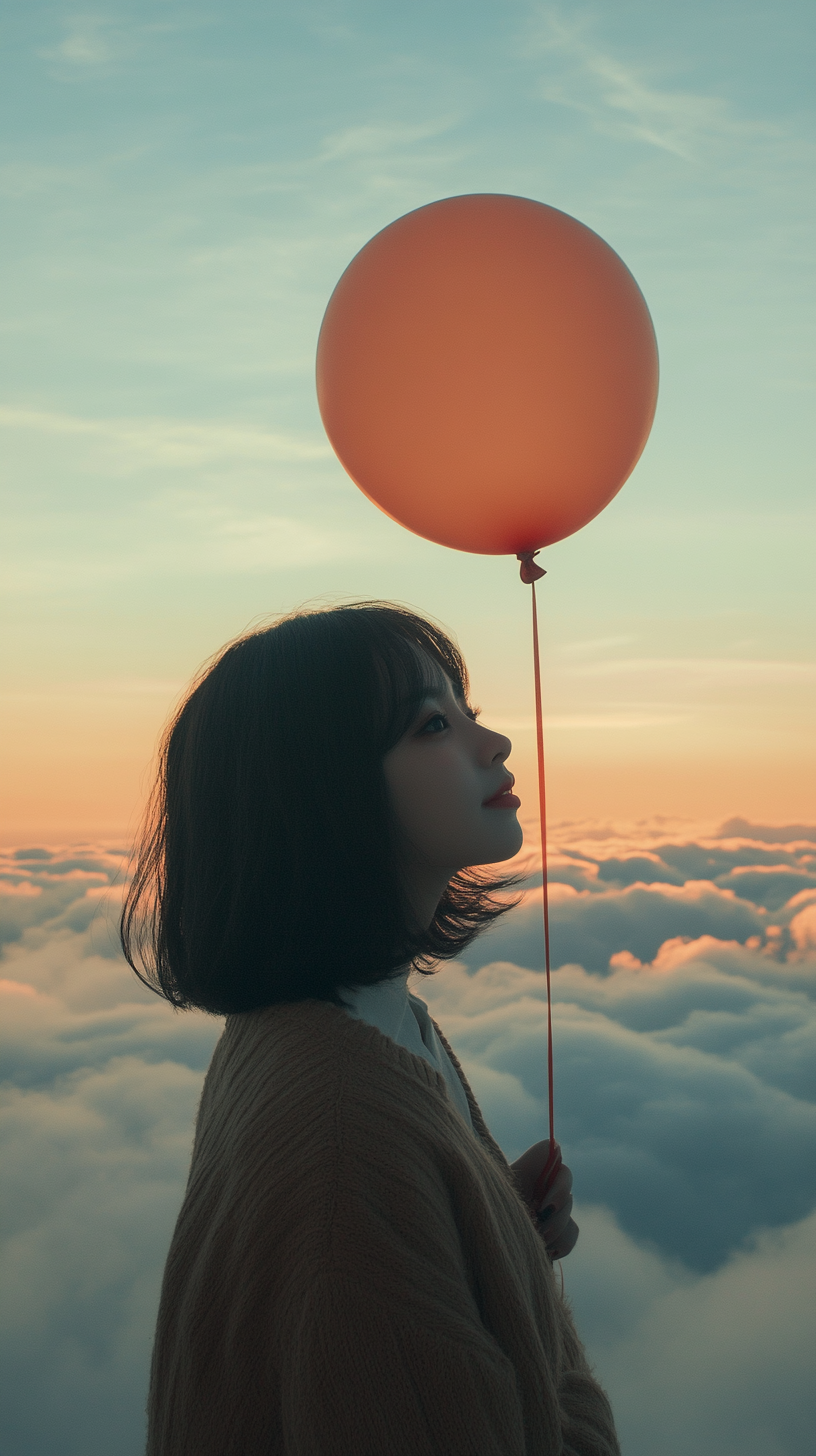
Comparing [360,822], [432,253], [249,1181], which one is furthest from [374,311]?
[249,1181]

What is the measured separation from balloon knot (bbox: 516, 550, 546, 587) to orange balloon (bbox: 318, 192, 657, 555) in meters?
0.02

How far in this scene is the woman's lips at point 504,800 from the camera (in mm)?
1249

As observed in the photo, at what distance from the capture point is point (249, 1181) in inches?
35.9

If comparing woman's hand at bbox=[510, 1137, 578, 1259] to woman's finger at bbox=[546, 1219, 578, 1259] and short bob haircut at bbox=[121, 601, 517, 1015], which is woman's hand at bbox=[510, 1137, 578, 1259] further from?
short bob haircut at bbox=[121, 601, 517, 1015]

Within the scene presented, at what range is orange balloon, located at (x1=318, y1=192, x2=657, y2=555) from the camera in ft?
4.74

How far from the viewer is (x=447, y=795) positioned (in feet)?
3.92

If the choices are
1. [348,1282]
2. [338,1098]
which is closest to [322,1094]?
[338,1098]

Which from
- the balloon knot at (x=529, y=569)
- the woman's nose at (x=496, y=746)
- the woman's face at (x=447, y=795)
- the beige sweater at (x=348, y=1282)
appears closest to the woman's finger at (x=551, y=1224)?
the beige sweater at (x=348, y=1282)

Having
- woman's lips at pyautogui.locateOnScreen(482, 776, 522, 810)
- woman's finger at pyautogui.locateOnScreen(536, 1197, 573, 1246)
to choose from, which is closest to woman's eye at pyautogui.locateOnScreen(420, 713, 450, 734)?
woman's lips at pyautogui.locateOnScreen(482, 776, 522, 810)

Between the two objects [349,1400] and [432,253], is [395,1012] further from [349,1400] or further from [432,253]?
[432,253]

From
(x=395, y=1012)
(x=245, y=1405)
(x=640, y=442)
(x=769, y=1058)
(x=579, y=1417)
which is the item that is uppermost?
(x=640, y=442)

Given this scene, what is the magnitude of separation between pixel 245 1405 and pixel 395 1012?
0.47 meters

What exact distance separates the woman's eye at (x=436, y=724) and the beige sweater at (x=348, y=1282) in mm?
390

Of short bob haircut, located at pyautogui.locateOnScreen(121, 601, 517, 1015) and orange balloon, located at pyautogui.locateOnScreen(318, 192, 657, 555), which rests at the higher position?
orange balloon, located at pyautogui.locateOnScreen(318, 192, 657, 555)
